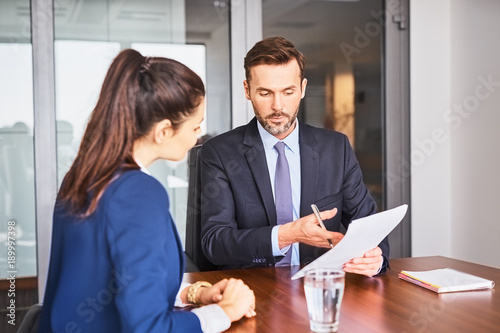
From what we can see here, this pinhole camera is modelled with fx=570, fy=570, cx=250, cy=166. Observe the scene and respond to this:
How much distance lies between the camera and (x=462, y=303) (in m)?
1.46

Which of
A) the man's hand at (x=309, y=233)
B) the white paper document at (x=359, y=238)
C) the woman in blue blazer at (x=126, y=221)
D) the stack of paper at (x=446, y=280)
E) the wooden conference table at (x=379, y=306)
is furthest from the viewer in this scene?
the man's hand at (x=309, y=233)

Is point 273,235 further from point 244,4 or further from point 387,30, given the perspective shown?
point 387,30

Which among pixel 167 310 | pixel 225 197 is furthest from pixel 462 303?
pixel 225 197

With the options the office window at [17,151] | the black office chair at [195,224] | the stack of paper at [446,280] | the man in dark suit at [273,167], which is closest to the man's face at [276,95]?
the man in dark suit at [273,167]

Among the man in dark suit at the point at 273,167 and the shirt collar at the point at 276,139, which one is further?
the shirt collar at the point at 276,139

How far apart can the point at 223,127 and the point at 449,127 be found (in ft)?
5.36

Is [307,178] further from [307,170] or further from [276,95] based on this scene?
[276,95]

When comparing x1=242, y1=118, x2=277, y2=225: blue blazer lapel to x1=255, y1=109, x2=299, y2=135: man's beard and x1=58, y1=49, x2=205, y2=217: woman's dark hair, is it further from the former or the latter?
x1=58, y1=49, x2=205, y2=217: woman's dark hair

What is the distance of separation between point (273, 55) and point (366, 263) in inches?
38.7

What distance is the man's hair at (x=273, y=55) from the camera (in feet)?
7.62

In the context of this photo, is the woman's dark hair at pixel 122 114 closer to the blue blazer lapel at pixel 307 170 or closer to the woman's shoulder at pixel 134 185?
the woman's shoulder at pixel 134 185

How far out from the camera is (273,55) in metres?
2.33

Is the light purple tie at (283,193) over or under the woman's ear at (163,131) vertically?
under

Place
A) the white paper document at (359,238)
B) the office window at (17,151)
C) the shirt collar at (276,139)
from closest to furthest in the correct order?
the white paper document at (359,238), the shirt collar at (276,139), the office window at (17,151)
